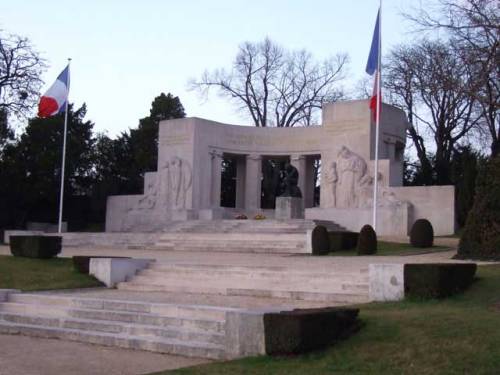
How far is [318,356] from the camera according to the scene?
848 centimetres

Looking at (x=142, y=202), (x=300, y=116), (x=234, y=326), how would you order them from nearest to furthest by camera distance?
(x=234, y=326), (x=142, y=202), (x=300, y=116)

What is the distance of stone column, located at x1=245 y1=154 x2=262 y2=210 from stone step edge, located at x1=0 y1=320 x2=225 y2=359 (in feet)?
96.6

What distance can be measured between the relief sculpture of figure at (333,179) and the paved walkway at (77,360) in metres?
26.1

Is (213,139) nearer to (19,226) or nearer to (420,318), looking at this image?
(19,226)

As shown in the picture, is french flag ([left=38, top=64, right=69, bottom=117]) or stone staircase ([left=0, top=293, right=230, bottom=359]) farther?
french flag ([left=38, top=64, right=69, bottom=117])

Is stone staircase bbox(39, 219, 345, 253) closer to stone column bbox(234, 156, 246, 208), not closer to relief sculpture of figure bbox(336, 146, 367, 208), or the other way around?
relief sculpture of figure bbox(336, 146, 367, 208)

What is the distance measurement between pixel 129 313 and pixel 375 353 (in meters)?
5.02

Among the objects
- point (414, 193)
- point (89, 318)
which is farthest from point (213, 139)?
point (89, 318)

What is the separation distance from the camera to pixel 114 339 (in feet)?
35.5

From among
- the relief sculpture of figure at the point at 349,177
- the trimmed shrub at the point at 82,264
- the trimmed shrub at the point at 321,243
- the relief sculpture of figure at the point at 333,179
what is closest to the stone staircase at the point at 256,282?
the trimmed shrub at the point at 82,264

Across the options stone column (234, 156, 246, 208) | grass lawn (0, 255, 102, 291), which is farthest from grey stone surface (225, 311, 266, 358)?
stone column (234, 156, 246, 208)

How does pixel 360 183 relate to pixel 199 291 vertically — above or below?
above

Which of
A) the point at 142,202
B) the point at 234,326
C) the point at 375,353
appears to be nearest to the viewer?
the point at 375,353

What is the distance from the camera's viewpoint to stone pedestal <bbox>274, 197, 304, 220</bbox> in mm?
34375
